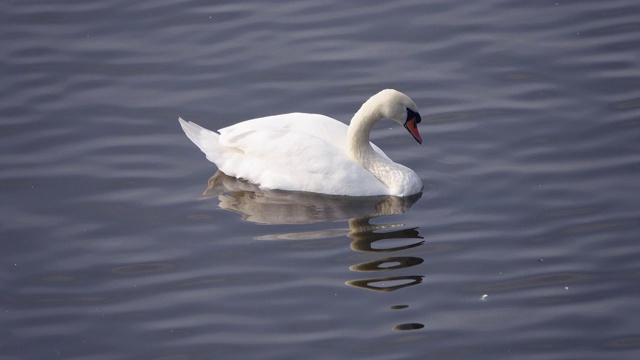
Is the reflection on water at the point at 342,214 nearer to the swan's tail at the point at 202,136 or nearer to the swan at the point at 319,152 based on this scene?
the swan at the point at 319,152

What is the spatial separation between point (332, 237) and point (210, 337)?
179 centimetres

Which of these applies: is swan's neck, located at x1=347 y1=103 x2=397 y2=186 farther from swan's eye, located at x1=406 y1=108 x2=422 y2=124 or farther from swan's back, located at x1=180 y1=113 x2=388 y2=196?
swan's eye, located at x1=406 y1=108 x2=422 y2=124

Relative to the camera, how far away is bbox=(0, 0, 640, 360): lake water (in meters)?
9.39

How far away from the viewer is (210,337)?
30.6ft

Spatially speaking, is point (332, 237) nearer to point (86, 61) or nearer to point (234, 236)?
point (234, 236)

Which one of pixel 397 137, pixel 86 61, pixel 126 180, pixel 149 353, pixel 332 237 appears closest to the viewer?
pixel 149 353

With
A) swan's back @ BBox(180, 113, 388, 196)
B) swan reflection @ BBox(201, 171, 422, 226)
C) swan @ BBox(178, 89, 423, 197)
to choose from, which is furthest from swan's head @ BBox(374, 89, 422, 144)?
swan reflection @ BBox(201, 171, 422, 226)

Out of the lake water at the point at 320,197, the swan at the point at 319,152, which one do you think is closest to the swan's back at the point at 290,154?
the swan at the point at 319,152

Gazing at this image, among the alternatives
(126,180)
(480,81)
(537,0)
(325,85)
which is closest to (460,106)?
(480,81)

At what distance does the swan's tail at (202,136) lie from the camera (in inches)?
467

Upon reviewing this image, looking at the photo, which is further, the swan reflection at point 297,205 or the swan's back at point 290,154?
the swan's back at point 290,154

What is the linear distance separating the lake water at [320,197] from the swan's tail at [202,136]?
26 centimetres

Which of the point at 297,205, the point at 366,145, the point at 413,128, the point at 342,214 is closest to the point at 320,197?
the point at 297,205

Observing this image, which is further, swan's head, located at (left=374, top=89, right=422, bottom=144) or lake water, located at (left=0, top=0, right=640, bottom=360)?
swan's head, located at (left=374, top=89, right=422, bottom=144)
